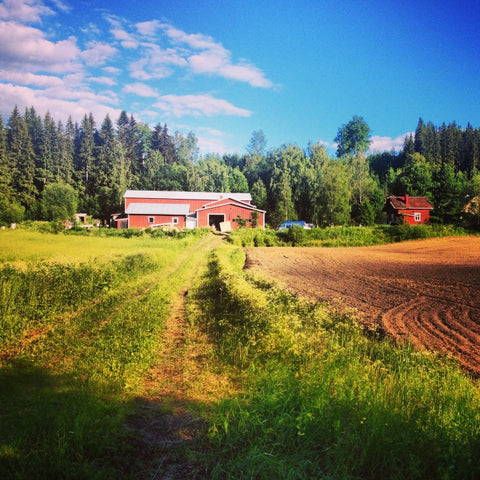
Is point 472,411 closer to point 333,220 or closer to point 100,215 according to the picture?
point 333,220

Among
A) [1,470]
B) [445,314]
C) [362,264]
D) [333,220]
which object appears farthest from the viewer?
[333,220]

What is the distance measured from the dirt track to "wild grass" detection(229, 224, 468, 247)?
9.29m

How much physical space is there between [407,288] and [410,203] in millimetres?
46710

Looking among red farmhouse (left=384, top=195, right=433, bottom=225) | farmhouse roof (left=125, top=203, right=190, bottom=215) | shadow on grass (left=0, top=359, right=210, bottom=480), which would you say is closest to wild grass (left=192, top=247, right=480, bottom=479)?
shadow on grass (left=0, top=359, right=210, bottom=480)

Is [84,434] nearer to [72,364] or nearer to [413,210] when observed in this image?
[72,364]

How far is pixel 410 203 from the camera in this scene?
56.2 metres

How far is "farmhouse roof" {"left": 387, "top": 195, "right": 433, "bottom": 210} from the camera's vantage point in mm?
55281

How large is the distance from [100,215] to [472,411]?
233ft

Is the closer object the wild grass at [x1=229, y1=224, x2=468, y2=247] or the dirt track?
the dirt track

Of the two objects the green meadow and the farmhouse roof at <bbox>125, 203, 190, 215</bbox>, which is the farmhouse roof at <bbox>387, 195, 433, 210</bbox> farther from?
the green meadow

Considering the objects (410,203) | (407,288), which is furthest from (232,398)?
(410,203)

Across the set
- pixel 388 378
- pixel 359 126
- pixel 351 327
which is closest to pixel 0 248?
pixel 351 327

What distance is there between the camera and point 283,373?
5.70 meters

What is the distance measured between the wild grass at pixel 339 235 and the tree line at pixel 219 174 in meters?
7.01
